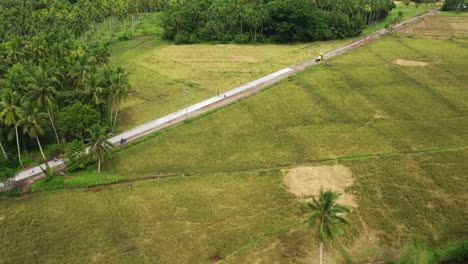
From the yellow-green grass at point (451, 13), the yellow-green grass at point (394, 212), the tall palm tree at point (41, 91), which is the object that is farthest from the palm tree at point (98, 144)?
the yellow-green grass at point (451, 13)

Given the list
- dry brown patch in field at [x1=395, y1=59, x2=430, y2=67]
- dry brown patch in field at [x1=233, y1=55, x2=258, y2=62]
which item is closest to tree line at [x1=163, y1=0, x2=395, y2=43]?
dry brown patch in field at [x1=233, y1=55, x2=258, y2=62]

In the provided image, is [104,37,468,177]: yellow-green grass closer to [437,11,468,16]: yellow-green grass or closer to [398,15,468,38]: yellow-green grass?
[398,15,468,38]: yellow-green grass

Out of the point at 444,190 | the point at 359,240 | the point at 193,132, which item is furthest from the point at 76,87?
the point at 444,190

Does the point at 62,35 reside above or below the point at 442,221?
above

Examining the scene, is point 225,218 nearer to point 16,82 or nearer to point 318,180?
point 318,180

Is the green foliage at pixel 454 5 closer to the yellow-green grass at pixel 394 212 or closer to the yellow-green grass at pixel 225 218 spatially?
the yellow-green grass at pixel 394 212

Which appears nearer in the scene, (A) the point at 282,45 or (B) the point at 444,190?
(B) the point at 444,190

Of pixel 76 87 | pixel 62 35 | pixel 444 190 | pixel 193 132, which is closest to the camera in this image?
pixel 444 190

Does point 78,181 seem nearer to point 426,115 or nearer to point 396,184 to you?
point 396,184
